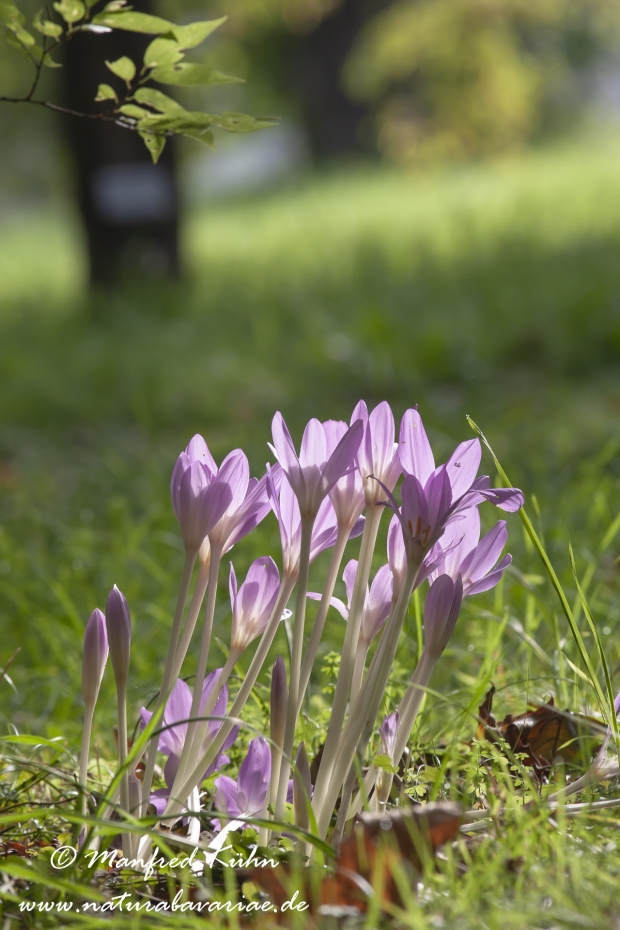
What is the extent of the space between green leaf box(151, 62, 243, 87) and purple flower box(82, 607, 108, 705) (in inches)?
27.6

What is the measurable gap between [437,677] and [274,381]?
10.3 ft

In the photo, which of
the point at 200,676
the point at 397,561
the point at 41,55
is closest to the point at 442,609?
the point at 397,561

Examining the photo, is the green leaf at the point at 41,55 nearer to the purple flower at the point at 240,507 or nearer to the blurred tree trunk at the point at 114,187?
the purple flower at the point at 240,507

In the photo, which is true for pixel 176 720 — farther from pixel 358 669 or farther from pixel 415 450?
pixel 415 450

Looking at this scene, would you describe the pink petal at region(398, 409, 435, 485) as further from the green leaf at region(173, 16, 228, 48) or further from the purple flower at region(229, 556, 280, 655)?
the green leaf at region(173, 16, 228, 48)

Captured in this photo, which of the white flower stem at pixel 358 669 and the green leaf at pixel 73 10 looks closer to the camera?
the white flower stem at pixel 358 669

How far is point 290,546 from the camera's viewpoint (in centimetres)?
105

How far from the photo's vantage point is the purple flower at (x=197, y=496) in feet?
3.19

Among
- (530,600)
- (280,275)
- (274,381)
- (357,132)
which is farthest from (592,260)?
(357,132)

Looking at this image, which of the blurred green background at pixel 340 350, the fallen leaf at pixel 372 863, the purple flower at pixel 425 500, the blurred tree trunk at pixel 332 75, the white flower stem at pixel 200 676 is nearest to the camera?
the fallen leaf at pixel 372 863

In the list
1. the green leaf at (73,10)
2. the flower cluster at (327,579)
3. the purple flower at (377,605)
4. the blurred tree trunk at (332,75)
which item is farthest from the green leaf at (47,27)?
the blurred tree trunk at (332,75)

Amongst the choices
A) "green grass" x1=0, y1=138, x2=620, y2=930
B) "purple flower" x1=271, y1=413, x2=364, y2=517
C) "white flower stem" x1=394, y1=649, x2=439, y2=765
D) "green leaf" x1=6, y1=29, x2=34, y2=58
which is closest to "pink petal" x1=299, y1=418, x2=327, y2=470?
"purple flower" x1=271, y1=413, x2=364, y2=517

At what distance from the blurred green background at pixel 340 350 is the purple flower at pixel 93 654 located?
54 centimetres

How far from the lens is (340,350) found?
5.24 m
